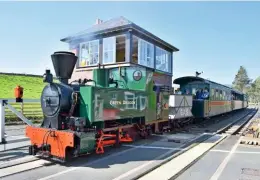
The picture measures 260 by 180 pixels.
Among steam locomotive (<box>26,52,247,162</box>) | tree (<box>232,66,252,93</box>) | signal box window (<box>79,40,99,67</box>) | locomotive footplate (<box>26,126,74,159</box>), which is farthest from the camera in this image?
tree (<box>232,66,252,93</box>)

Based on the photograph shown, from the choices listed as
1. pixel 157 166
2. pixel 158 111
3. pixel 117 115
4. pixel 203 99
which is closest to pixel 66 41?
pixel 203 99

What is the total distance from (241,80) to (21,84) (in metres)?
102

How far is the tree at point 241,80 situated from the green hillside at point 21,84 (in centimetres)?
9795

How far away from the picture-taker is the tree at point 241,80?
367 feet

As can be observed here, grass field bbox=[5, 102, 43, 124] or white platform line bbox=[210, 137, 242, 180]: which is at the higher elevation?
grass field bbox=[5, 102, 43, 124]

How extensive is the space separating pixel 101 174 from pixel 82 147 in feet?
3.15

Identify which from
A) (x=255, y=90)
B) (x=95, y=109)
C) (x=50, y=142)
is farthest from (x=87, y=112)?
(x=255, y=90)

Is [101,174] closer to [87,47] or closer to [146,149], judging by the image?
[146,149]

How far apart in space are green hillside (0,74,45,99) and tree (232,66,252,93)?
97.9 meters

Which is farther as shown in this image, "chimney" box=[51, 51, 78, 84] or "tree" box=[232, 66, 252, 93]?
"tree" box=[232, 66, 252, 93]

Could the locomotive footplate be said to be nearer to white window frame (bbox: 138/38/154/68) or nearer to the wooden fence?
the wooden fence

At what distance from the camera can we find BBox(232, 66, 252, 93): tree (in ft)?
367

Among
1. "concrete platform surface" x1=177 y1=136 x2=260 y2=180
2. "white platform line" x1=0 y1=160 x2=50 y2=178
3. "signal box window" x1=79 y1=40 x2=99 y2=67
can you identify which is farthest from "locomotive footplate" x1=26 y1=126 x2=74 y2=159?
"signal box window" x1=79 y1=40 x2=99 y2=67

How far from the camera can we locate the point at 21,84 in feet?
94.4
